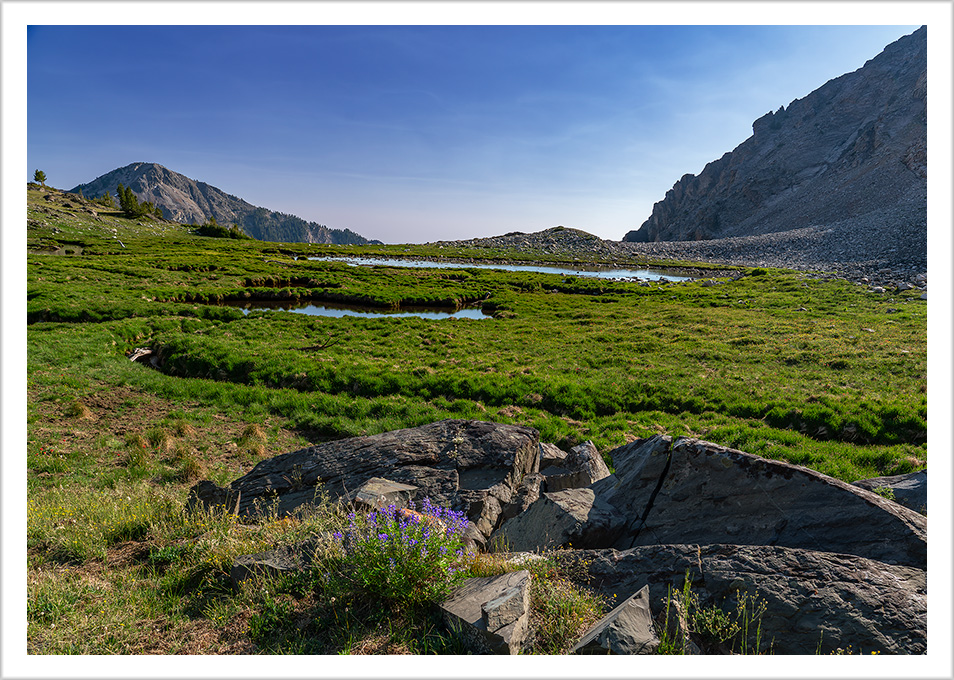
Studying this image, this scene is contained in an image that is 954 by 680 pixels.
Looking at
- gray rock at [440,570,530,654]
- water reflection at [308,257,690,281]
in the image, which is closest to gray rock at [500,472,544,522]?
gray rock at [440,570,530,654]

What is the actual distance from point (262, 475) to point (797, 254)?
418 feet

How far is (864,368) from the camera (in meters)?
19.9

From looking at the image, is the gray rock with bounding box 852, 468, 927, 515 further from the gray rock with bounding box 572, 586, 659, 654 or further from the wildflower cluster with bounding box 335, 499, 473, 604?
the wildflower cluster with bounding box 335, 499, 473, 604

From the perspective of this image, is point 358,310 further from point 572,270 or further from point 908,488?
point 572,270

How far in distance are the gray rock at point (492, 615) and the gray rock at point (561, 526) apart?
6.50 feet

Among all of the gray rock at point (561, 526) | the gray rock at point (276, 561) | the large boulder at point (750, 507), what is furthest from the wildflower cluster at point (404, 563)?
the large boulder at point (750, 507)

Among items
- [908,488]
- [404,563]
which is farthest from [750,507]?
[404,563]

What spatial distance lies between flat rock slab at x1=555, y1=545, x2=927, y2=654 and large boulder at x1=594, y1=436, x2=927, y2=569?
60 centimetres

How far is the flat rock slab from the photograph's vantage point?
171 inches

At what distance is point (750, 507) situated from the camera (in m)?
6.44

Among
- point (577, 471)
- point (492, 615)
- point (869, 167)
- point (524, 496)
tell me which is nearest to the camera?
point (492, 615)

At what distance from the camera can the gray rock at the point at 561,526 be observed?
6.88 meters

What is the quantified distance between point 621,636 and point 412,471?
5.53 meters
